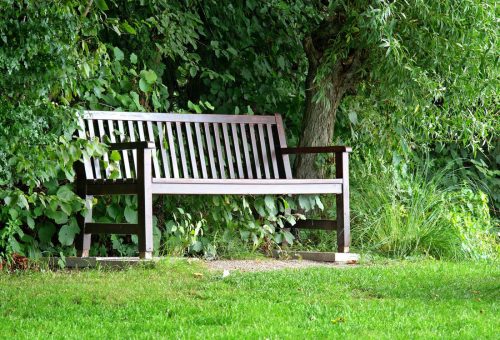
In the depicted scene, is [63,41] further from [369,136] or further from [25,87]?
[369,136]

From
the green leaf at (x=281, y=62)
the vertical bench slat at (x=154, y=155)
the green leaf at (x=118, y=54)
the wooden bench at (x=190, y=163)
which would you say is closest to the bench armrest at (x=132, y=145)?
the wooden bench at (x=190, y=163)

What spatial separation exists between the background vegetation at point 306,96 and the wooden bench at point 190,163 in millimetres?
160

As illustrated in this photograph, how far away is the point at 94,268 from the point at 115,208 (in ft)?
2.58

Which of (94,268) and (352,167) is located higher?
(352,167)

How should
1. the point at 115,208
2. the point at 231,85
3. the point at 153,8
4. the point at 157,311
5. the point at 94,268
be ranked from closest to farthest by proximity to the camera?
the point at 157,311 < the point at 94,268 < the point at 115,208 < the point at 153,8 < the point at 231,85

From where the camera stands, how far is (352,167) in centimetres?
783

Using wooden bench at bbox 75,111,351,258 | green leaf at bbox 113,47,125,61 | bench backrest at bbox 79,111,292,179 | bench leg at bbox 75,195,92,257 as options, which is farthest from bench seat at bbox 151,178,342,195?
green leaf at bbox 113,47,125,61

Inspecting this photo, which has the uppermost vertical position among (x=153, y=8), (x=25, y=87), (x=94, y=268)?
(x=153, y=8)

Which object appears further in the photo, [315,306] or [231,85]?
[231,85]

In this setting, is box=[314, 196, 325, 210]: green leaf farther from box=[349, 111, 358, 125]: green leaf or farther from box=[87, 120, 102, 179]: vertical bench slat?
box=[87, 120, 102, 179]: vertical bench slat

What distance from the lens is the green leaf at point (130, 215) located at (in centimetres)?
652

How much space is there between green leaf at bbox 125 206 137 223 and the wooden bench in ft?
0.75

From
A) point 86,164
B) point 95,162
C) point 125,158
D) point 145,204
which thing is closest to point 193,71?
point 125,158

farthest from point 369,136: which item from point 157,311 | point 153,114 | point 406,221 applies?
point 157,311
